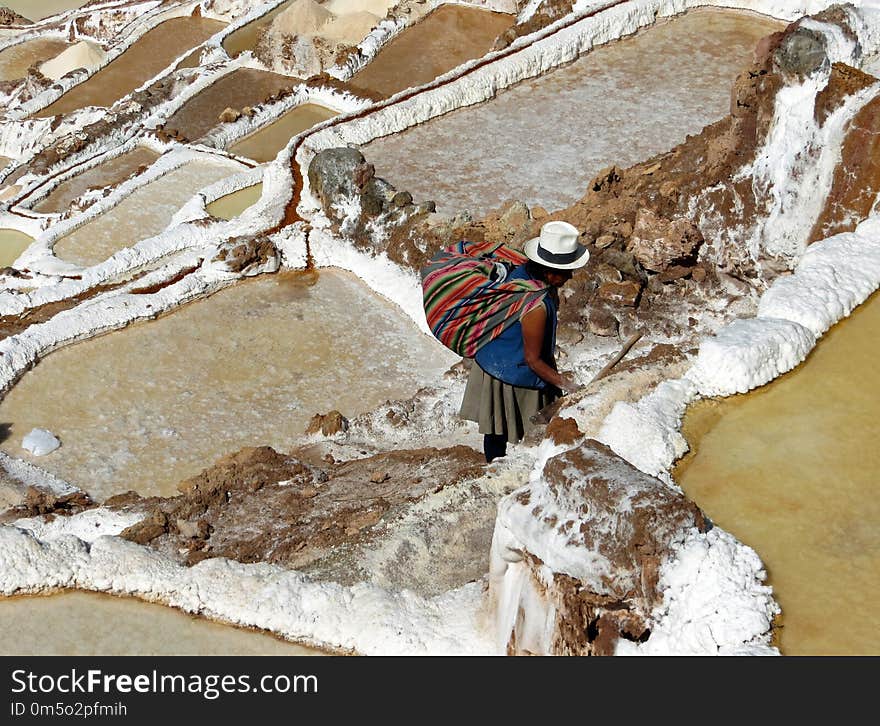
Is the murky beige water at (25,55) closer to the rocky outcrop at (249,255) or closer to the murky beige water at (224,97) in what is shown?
the murky beige water at (224,97)

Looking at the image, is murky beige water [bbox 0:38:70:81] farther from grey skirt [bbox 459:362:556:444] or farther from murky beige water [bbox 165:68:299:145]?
grey skirt [bbox 459:362:556:444]

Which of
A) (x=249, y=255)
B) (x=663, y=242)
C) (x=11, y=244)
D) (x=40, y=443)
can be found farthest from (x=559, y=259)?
(x=11, y=244)

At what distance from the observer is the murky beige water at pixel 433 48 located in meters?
19.4

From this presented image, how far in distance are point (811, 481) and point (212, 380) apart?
6265 millimetres

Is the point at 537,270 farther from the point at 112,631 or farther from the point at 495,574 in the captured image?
the point at 112,631

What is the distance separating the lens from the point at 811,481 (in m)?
5.66

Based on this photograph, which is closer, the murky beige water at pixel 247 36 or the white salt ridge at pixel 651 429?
the white salt ridge at pixel 651 429

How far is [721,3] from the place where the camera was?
53.8 feet

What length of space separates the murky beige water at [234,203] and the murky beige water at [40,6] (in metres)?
24.5

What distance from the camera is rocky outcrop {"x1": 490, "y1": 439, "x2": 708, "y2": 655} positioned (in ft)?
15.7

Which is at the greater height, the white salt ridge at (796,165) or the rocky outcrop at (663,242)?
the white salt ridge at (796,165)

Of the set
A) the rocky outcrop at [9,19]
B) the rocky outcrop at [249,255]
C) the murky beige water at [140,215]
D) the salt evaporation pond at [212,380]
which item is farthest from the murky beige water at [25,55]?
the salt evaporation pond at [212,380]

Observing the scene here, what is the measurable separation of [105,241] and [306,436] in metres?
7.00
